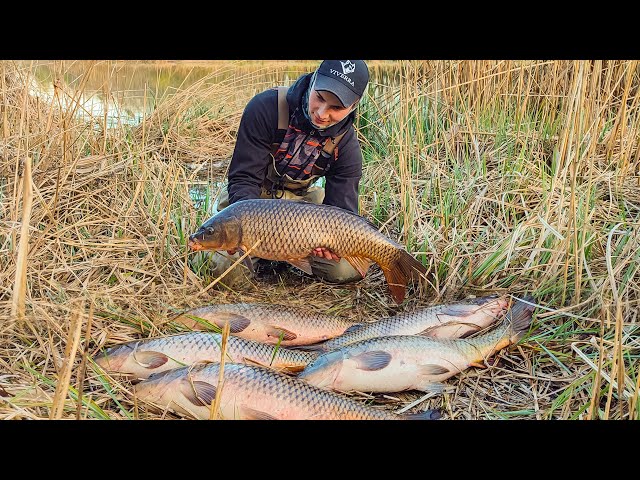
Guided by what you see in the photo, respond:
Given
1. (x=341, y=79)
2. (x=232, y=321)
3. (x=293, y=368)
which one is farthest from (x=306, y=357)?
(x=341, y=79)

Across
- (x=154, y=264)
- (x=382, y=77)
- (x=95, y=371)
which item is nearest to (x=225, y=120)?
(x=382, y=77)

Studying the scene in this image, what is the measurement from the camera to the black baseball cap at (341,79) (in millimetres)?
2703

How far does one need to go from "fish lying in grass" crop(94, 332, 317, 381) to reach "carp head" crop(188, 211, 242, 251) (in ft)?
Result: 1.35

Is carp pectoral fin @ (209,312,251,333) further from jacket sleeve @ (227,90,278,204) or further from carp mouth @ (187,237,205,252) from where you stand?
jacket sleeve @ (227,90,278,204)

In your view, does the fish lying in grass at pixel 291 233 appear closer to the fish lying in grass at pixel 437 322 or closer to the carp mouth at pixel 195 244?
the carp mouth at pixel 195 244

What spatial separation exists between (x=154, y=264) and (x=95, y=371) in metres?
0.90

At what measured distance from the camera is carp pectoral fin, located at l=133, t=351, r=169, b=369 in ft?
7.36

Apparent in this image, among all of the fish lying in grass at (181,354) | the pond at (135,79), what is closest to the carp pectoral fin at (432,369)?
the fish lying in grass at (181,354)

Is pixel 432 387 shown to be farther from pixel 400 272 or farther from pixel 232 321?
pixel 232 321

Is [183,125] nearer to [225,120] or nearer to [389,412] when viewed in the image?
[225,120]

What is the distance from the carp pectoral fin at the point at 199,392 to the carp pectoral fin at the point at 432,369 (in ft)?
2.44

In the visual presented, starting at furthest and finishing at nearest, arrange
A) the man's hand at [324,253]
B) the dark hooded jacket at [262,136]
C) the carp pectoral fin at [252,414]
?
the dark hooded jacket at [262,136]
the man's hand at [324,253]
the carp pectoral fin at [252,414]

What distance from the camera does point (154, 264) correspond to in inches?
118

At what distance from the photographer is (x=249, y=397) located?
1.98 metres
